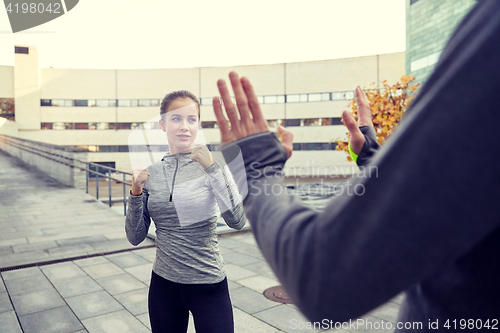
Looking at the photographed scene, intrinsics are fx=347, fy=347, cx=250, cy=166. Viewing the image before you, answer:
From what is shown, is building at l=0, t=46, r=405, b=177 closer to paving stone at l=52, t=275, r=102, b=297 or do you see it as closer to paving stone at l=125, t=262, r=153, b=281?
paving stone at l=125, t=262, r=153, b=281

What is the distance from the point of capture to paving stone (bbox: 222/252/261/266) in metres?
6.15

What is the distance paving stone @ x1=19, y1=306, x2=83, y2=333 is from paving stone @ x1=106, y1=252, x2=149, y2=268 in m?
1.74

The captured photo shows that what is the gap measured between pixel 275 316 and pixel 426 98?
4.06m

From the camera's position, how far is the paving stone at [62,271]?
5.27 meters

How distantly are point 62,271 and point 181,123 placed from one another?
4.53 meters

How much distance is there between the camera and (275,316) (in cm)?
409

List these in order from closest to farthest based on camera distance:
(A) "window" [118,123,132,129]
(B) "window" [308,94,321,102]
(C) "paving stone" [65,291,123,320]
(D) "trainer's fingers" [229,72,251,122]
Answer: (D) "trainer's fingers" [229,72,251,122] → (C) "paving stone" [65,291,123,320] → (B) "window" [308,94,321,102] → (A) "window" [118,123,132,129]

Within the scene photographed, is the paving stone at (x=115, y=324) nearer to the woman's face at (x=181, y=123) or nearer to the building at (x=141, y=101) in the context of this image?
the woman's face at (x=181, y=123)

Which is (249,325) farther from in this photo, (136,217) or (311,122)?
(311,122)

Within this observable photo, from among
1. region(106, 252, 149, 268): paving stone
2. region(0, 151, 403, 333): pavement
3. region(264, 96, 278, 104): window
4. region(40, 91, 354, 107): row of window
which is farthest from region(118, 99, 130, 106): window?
region(106, 252, 149, 268): paving stone

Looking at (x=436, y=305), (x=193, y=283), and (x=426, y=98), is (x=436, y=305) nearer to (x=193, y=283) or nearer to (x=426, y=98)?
(x=426, y=98)

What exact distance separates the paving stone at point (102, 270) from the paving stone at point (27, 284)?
0.60m

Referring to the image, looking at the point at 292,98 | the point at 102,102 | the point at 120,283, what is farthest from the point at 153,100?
the point at 120,283

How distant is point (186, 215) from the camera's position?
86.0 inches
